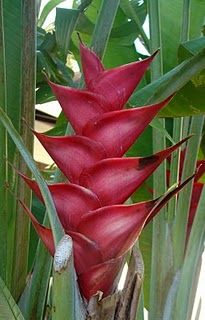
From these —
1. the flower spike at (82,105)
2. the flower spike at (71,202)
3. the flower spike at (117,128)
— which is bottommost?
the flower spike at (71,202)

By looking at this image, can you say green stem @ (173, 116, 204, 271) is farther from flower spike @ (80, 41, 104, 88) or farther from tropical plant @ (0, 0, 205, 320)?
flower spike @ (80, 41, 104, 88)

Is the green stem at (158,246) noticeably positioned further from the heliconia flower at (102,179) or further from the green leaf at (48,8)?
the green leaf at (48,8)

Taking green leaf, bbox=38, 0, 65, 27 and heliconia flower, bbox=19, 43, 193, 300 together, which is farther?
green leaf, bbox=38, 0, 65, 27

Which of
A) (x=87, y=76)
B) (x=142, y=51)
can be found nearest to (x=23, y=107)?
(x=87, y=76)

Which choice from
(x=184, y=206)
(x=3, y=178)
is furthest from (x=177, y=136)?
(x=3, y=178)

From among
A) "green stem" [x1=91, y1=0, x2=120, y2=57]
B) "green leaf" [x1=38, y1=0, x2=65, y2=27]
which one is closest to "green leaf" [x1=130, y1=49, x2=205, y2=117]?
"green stem" [x1=91, y1=0, x2=120, y2=57]

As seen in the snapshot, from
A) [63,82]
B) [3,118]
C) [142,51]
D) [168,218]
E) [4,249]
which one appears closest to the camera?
[3,118]

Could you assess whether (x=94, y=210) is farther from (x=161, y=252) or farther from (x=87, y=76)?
(x=161, y=252)

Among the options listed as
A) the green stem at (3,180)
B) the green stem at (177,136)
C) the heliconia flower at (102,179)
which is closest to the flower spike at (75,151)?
the heliconia flower at (102,179)
